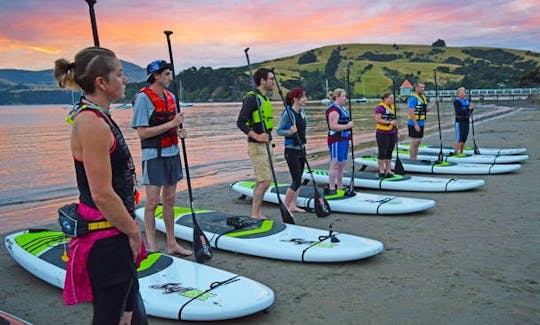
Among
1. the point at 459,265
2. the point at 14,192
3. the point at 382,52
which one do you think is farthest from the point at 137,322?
the point at 382,52

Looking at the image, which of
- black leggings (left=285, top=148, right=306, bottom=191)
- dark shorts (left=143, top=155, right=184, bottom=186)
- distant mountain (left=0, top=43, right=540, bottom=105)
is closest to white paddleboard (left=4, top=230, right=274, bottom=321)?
dark shorts (left=143, top=155, right=184, bottom=186)

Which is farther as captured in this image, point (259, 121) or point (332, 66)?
point (332, 66)

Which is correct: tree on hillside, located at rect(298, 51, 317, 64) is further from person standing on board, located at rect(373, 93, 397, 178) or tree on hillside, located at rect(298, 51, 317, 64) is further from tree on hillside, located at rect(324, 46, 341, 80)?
person standing on board, located at rect(373, 93, 397, 178)

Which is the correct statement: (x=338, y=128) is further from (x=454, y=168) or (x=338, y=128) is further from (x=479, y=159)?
(x=479, y=159)

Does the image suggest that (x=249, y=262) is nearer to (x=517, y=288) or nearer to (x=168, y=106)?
(x=168, y=106)

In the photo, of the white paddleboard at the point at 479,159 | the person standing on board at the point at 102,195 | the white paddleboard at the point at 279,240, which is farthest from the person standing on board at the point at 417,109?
the person standing on board at the point at 102,195

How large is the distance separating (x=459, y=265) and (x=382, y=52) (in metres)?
153

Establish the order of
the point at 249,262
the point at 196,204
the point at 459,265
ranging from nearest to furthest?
1. the point at 459,265
2. the point at 249,262
3. the point at 196,204

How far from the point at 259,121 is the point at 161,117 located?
167cm

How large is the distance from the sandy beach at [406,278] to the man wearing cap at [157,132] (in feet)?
3.77

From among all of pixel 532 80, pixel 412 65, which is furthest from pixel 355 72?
pixel 532 80

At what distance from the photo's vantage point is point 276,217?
25.4ft

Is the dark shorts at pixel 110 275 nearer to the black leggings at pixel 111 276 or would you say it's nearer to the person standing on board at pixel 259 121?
Answer: the black leggings at pixel 111 276

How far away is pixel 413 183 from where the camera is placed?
30.4 feet
